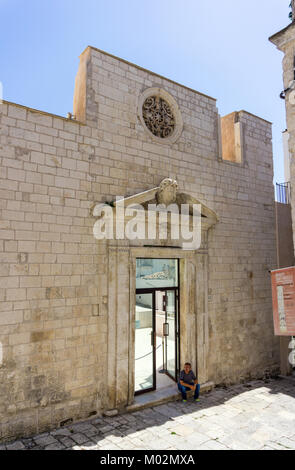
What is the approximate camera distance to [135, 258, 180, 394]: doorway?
6551mm

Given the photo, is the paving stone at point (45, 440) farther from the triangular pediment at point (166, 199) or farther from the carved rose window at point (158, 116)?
the carved rose window at point (158, 116)

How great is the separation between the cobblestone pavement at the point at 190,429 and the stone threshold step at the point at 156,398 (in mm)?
100

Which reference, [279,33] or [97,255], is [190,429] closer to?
[97,255]

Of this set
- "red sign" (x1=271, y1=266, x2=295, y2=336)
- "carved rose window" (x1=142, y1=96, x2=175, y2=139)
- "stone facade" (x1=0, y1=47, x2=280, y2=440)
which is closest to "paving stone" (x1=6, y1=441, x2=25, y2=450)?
"stone facade" (x1=0, y1=47, x2=280, y2=440)

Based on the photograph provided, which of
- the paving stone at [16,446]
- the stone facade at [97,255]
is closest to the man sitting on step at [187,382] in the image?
the stone facade at [97,255]

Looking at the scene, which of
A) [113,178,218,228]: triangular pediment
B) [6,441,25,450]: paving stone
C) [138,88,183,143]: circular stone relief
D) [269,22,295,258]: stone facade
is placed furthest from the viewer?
[138,88,183,143]: circular stone relief

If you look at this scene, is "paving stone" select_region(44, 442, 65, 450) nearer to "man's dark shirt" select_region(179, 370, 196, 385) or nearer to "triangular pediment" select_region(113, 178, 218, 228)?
"man's dark shirt" select_region(179, 370, 196, 385)

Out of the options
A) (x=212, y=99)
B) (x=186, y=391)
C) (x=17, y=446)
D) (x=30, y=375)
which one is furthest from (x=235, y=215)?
(x=17, y=446)

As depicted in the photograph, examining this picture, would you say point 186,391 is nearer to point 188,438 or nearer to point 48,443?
point 188,438

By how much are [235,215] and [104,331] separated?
4.43 meters

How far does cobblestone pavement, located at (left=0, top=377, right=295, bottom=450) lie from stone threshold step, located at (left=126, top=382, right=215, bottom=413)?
10cm

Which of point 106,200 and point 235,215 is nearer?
point 106,200

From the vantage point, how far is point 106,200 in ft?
19.5
